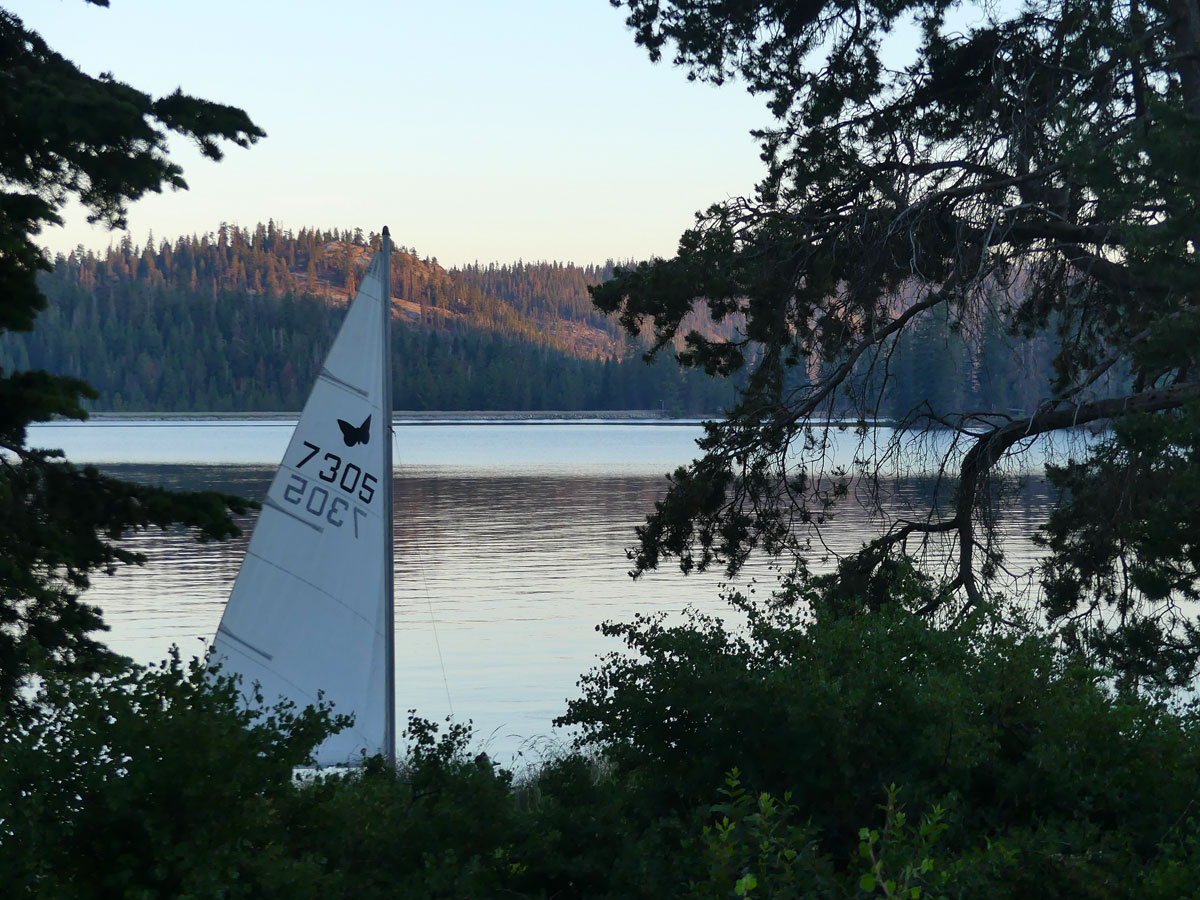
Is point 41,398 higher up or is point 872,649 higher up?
point 41,398

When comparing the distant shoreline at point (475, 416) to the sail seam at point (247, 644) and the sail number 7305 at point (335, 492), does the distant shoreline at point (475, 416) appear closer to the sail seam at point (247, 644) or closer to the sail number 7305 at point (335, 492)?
the sail number 7305 at point (335, 492)

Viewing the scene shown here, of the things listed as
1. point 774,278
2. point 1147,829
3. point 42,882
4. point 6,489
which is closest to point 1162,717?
point 1147,829

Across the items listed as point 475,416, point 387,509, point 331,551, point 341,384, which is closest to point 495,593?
point 387,509

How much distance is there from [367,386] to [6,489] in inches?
174

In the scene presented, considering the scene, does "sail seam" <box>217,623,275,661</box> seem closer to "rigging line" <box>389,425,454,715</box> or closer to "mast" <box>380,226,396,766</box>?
"mast" <box>380,226,396,766</box>

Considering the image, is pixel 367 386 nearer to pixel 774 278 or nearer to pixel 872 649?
pixel 774 278

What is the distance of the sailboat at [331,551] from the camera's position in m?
9.78

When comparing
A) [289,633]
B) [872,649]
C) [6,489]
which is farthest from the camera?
[289,633]

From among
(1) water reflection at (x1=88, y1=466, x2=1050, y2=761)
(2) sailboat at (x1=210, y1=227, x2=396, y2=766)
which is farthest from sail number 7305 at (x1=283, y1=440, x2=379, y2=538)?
(1) water reflection at (x1=88, y1=466, x2=1050, y2=761)

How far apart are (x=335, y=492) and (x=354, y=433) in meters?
0.49

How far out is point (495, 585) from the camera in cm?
2822

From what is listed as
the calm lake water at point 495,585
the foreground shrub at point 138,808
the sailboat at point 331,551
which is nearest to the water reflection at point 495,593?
the calm lake water at point 495,585

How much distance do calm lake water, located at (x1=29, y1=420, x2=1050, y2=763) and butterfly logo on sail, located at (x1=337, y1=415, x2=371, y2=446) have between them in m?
2.00

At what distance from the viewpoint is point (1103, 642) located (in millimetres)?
10930
